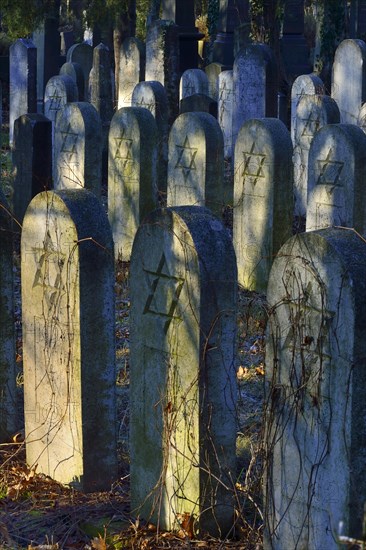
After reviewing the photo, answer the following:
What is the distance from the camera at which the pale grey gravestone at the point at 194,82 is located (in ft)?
59.1

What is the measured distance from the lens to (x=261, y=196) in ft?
31.9

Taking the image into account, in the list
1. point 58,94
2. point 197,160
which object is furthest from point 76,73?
point 197,160

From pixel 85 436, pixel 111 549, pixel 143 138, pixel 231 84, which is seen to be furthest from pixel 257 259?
pixel 231 84

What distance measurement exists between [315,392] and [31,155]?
25.1 ft

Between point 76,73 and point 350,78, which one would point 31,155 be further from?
point 76,73

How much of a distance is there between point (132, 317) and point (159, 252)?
41cm

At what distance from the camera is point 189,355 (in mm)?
4941

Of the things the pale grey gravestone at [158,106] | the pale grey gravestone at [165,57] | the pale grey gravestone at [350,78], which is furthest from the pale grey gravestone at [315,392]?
the pale grey gravestone at [165,57]

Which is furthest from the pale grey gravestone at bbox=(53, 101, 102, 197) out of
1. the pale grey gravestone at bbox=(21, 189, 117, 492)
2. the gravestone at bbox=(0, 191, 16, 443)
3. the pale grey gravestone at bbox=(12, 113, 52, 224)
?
the pale grey gravestone at bbox=(21, 189, 117, 492)

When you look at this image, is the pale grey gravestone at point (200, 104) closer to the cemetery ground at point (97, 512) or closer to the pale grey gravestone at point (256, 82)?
the pale grey gravestone at point (256, 82)

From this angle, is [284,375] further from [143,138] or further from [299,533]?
[143,138]

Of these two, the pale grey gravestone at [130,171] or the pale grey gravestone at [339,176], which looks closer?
the pale grey gravestone at [339,176]

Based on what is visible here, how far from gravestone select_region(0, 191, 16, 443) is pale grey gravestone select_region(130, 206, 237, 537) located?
50.8 inches

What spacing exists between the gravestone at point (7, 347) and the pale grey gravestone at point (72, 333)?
0.39 m
